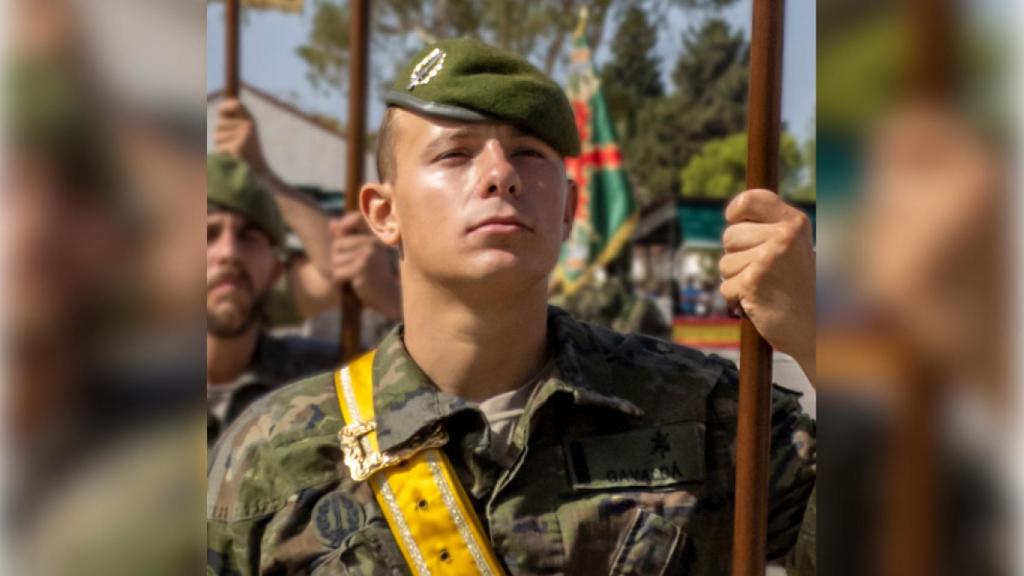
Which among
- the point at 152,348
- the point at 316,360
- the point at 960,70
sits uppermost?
the point at 960,70

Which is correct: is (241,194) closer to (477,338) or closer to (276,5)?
(276,5)

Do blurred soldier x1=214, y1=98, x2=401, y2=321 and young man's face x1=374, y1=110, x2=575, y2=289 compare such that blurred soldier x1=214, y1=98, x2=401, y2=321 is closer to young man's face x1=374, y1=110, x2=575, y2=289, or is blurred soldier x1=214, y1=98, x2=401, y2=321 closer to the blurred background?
young man's face x1=374, y1=110, x2=575, y2=289

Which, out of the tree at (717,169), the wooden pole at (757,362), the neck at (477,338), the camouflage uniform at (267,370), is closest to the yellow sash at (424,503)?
the neck at (477,338)

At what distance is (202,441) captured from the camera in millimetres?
914

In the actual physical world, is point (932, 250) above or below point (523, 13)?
below

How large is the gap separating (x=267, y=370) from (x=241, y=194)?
64 cm

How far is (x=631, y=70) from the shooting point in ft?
39.3

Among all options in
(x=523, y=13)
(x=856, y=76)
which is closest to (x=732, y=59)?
(x=523, y=13)

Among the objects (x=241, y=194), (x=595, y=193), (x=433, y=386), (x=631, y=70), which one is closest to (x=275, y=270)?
(x=241, y=194)

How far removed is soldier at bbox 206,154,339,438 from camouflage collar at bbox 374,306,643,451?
6.25ft

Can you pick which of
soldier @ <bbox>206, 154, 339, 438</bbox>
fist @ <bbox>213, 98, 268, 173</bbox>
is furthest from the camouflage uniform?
fist @ <bbox>213, 98, 268, 173</bbox>

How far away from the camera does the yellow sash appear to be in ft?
6.43

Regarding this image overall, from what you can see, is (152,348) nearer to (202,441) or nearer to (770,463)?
(202,441)

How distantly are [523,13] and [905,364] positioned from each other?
1081cm
